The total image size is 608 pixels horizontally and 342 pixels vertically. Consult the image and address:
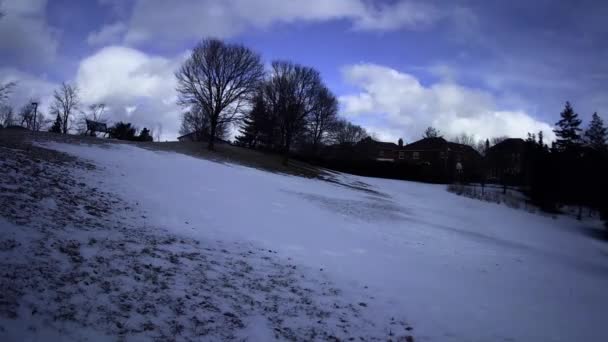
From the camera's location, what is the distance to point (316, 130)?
5794 centimetres

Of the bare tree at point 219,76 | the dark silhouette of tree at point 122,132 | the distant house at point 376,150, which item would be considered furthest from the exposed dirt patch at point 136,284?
the distant house at point 376,150

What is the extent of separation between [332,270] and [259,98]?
1559 inches

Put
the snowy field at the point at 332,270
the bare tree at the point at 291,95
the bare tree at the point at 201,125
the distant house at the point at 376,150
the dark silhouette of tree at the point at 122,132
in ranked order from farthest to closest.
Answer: the distant house at the point at 376,150 → the bare tree at the point at 201,125 → the dark silhouette of tree at the point at 122,132 → the bare tree at the point at 291,95 → the snowy field at the point at 332,270

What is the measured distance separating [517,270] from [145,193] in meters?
13.5

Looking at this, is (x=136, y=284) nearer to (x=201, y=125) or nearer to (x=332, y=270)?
(x=332, y=270)

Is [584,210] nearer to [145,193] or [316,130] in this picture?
[316,130]

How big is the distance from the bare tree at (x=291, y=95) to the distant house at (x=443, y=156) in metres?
19.9

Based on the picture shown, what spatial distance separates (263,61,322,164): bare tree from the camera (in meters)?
41.1

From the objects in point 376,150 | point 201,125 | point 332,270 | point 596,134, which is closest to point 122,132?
point 201,125

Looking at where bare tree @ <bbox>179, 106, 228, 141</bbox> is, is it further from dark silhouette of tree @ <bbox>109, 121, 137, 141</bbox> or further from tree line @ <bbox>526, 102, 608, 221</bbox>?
tree line @ <bbox>526, 102, 608, 221</bbox>

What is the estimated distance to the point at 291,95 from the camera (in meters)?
42.6

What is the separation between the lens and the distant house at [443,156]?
48.7m

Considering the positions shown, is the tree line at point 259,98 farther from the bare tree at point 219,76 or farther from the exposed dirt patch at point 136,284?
the exposed dirt patch at point 136,284

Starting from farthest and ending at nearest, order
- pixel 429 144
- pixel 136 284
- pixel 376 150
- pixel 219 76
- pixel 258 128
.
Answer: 1. pixel 376 150
2. pixel 429 144
3. pixel 258 128
4. pixel 219 76
5. pixel 136 284
